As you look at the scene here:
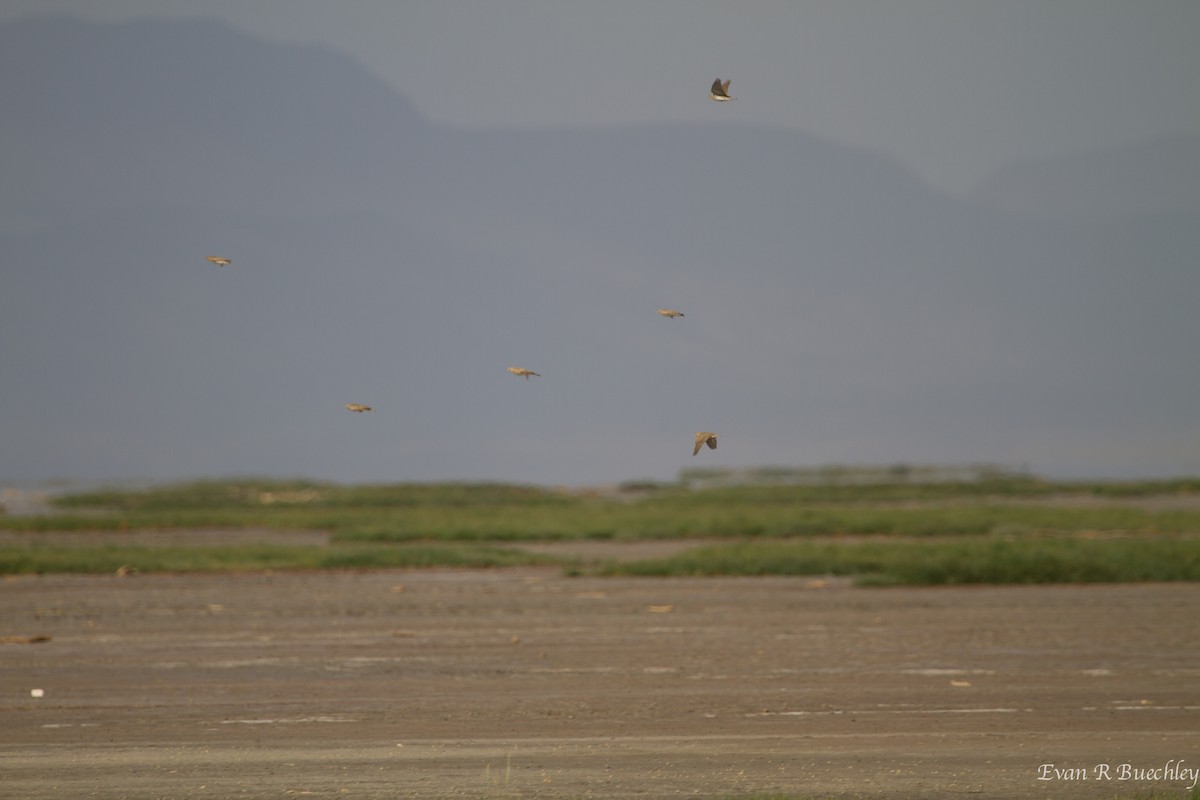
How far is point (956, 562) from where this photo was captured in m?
21.8

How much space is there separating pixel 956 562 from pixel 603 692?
10.4m

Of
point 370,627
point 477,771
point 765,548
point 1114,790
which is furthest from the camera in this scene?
point 765,548

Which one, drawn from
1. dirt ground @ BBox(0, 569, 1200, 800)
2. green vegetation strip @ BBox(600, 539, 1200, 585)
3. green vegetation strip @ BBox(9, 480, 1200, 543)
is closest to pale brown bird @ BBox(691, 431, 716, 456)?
dirt ground @ BBox(0, 569, 1200, 800)

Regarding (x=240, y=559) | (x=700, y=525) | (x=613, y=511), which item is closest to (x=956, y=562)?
(x=700, y=525)

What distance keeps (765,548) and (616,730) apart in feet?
47.1

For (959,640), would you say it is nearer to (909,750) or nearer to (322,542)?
(909,750)

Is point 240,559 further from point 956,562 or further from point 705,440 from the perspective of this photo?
point 705,440

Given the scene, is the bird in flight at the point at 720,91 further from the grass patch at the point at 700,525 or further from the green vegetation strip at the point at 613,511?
the green vegetation strip at the point at 613,511

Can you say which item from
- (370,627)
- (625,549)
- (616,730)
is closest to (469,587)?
(370,627)

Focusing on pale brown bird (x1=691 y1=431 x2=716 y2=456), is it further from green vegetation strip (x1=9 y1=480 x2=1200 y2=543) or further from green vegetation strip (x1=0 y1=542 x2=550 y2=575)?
green vegetation strip (x1=9 y1=480 x2=1200 y2=543)

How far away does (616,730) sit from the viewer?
11.4 m

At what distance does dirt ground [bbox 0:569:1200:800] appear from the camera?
9.77m

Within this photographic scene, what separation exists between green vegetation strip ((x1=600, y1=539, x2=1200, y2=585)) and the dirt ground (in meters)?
0.68

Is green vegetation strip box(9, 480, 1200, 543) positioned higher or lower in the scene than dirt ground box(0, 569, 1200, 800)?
higher
